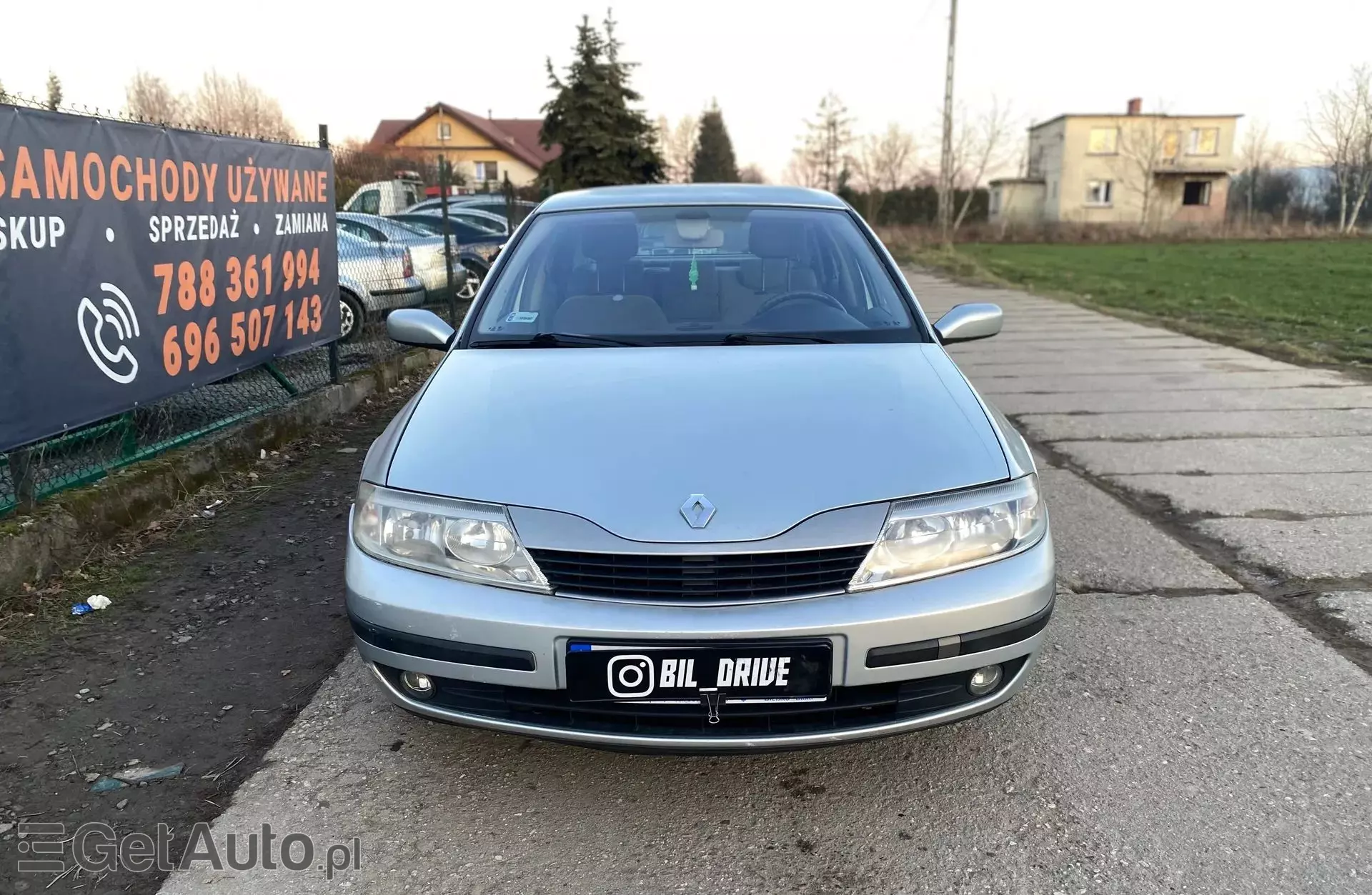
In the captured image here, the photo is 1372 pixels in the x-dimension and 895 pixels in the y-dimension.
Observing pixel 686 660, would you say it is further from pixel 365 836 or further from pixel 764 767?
pixel 365 836

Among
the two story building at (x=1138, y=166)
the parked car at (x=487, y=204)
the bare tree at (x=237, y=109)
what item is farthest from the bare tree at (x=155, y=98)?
the two story building at (x=1138, y=166)

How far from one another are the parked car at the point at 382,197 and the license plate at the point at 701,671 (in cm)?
786

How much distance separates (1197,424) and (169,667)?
6.40 m

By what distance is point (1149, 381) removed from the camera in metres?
8.12

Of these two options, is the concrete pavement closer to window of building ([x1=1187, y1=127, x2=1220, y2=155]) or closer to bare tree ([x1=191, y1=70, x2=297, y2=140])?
bare tree ([x1=191, y1=70, x2=297, y2=140])

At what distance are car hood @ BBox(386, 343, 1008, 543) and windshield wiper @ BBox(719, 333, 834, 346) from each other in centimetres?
9

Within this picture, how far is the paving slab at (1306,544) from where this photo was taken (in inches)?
149

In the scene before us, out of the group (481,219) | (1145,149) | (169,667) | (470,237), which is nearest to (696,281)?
(169,667)

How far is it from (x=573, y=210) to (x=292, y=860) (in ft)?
8.46

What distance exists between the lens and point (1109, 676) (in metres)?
2.96

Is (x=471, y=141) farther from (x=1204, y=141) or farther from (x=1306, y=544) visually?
(x=1306, y=544)

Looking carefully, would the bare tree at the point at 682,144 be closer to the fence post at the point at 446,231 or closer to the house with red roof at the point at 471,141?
the house with red roof at the point at 471,141

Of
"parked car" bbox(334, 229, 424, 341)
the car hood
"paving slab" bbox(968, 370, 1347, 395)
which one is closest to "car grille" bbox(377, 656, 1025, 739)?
the car hood

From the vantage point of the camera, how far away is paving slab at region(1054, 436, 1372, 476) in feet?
17.5
